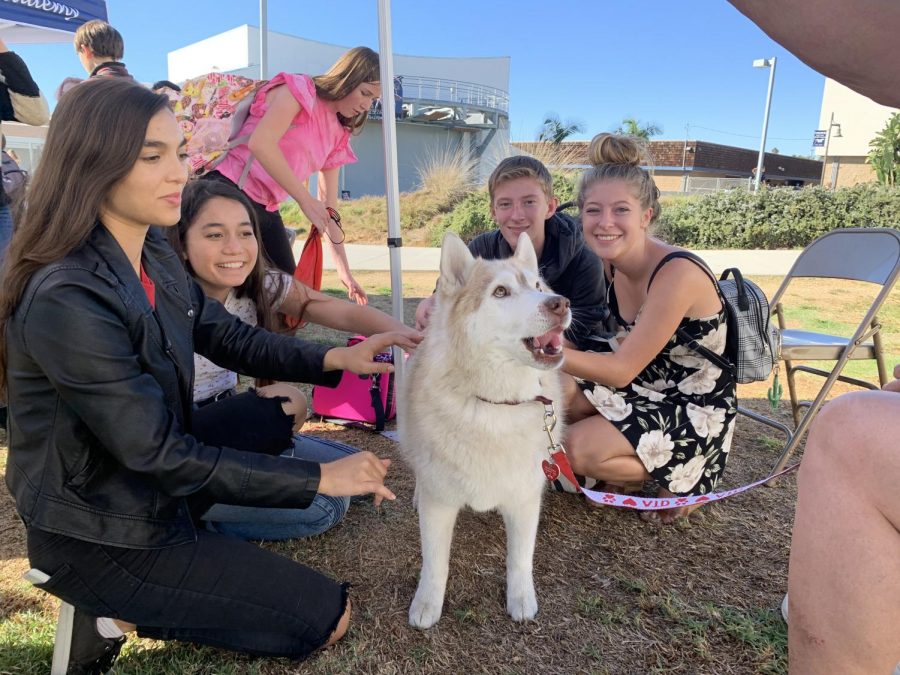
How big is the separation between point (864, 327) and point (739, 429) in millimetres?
1274

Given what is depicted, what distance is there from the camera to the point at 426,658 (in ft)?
6.57

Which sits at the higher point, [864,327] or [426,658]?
[864,327]

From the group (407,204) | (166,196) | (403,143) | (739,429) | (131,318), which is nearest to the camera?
(131,318)

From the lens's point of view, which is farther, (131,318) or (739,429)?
(739,429)

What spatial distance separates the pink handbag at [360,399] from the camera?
390 centimetres

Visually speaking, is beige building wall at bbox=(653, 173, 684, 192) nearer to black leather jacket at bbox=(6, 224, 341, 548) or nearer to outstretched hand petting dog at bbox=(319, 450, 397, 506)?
outstretched hand petting dog at bbox=(319, 450, 397, 506)

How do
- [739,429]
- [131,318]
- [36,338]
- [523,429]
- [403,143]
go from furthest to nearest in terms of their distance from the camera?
[403,143] → [739,429] → [523,429] → [131,318] → [36,338]

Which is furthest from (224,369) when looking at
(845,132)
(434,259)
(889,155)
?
(845,132)

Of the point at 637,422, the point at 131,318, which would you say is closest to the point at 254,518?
the point at 131,318

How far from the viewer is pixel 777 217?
15297 mm

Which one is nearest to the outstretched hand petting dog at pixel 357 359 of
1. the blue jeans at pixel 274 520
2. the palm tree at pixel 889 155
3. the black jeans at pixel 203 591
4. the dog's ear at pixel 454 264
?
the dog's ear at pixel 454 264

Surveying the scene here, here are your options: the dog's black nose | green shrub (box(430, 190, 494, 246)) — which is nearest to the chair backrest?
the dog's black nose

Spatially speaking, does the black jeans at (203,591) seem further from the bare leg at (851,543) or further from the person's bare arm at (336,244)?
the person's bare arm at (336,244)

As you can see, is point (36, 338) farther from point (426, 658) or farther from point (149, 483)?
point (426, 658)
